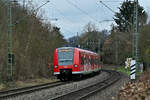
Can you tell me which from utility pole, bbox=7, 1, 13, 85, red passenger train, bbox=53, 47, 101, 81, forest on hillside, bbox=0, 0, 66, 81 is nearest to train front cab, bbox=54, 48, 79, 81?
red passenger train, bbox=53, 47, 101, 81

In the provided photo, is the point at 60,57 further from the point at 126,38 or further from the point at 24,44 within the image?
the point at 126,38

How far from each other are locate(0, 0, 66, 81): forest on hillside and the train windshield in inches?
160

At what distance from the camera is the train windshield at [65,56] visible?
2531 cm

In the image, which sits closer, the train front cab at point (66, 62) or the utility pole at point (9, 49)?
the utility pole at point (9, 49)

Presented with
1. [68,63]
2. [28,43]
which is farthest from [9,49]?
[28,43]

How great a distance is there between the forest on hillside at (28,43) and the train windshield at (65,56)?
407 centimetres

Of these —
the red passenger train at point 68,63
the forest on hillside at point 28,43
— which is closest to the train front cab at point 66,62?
the red passenger train at point 68,63

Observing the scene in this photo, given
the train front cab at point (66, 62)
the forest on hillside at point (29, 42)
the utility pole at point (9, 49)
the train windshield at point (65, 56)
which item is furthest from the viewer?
the forest on hillside at point (29, 42)

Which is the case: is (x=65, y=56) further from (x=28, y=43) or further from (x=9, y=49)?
(x=28, y=43)

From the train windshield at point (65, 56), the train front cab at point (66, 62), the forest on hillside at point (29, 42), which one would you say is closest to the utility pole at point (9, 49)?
the forest on hillside at point (29, 42)

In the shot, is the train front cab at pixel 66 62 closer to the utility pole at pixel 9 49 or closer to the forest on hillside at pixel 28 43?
the forest on hillside at pixel 28 43

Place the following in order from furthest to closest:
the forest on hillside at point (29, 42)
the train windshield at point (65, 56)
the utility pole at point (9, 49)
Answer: the forest on hillside at point (29, 42) → the train windshield at point (65, 56) → the utility pole at point (9, 49)

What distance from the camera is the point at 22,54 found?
1106 inches

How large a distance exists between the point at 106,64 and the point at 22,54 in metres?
54.8
